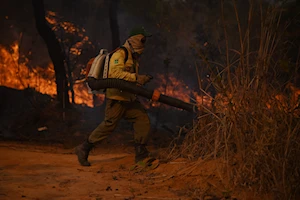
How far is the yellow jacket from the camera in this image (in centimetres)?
489

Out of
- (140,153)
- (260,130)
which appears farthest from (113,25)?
(260,130)

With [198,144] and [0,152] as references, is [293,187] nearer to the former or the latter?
[198,144]

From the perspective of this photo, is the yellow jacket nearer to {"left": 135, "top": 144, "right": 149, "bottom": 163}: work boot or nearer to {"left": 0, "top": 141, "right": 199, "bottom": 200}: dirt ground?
{"left": 135, "top": 144, "right": 149, "bottom": 163}: work boot

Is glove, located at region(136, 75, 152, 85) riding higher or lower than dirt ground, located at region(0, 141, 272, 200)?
higher

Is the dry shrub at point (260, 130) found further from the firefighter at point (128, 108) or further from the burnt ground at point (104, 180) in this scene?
the firefighter at point (128, 108)

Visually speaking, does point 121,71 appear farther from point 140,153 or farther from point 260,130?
point 260,130

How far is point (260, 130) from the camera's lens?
11.7 ft

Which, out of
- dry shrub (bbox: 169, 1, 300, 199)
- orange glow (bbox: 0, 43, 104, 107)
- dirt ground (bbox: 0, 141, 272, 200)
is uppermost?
A: dry shrub (bbox: 169, 1, 300, 199)

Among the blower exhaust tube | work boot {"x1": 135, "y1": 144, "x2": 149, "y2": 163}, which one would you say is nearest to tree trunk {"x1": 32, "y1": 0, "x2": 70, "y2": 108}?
work boot {"x1": 135, "y1": 144, "x2": 149, "y2": 163}

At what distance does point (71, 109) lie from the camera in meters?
12.9

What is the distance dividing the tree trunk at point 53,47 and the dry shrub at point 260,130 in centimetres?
938

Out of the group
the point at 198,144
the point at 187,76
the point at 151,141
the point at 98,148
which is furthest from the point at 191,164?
the point at 187,76

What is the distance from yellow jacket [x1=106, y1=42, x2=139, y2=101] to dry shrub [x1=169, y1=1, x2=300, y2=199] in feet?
4.53

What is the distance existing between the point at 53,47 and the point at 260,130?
33.0 ft
